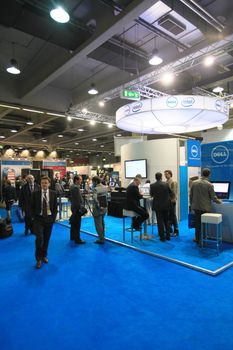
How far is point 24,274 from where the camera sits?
12.2 feet

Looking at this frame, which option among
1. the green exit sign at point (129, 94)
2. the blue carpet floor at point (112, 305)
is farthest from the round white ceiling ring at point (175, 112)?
the blue carpet floor at point (112, 305)

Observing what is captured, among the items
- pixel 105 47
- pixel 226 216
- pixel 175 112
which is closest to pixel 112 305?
pixel 226 216

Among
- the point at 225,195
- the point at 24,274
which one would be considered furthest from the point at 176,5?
the point at 24,274

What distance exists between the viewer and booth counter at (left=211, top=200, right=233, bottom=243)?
5047 millimetres

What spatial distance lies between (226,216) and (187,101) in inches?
98.7

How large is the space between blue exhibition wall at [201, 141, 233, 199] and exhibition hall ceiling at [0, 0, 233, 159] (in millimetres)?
1926

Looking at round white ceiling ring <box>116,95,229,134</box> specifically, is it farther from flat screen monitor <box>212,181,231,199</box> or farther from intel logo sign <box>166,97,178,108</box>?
flat screen monitor <box>212,181,231,199</box>

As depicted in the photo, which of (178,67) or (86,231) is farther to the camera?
(86,231)

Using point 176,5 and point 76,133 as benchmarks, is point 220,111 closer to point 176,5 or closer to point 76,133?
point 176,5

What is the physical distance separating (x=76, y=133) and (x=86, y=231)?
9.36 m

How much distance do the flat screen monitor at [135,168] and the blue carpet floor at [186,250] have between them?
2.44m

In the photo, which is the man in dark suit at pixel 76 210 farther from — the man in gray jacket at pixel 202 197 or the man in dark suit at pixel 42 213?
the man in gray jacket at pixel 202 197

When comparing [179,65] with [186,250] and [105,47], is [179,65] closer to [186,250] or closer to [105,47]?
[105,47]

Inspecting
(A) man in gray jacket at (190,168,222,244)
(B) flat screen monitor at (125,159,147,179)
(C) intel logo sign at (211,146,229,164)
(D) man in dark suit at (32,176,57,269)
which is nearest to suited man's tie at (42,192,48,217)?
(D) man in dark suit at (32,176,57,269)
